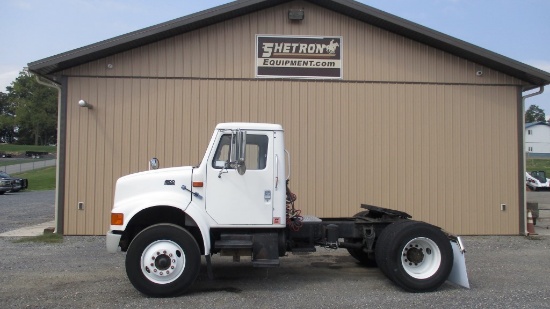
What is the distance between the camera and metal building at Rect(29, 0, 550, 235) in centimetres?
1238

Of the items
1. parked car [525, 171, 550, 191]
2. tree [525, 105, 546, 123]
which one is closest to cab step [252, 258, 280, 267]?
parked car [525, 171, 550, 191]

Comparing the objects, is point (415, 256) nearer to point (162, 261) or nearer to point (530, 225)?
point (162, 261)

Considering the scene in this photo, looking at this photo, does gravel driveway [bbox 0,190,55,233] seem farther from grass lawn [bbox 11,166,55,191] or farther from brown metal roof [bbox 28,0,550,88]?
grass lawn [bbox 11,166,55,191]

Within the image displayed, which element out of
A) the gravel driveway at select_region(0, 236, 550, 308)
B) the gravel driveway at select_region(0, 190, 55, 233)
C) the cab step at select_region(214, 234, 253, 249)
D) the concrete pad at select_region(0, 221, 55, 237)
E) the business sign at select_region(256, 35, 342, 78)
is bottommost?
the gravel driveway at select_region(0, 236, 550, 308)

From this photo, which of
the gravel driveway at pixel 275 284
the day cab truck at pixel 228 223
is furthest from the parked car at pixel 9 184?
the day cab truck at pixel 228 223

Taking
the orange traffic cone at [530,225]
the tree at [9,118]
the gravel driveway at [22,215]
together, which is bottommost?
the gravel driveway at [22,215]

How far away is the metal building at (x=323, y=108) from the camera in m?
12.4

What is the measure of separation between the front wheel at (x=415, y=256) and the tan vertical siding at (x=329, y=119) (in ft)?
17.0

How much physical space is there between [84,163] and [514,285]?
9674 millimetres

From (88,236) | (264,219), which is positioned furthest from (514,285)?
(88,236)

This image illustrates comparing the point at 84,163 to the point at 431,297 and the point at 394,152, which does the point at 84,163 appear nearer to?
the point at 394,152

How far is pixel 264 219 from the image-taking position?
7.28 metres

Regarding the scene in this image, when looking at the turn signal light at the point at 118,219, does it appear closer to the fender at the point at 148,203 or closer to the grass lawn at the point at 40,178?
the fender at the point at 148,203

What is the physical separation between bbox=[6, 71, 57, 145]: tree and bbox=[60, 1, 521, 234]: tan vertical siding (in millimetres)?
79564
